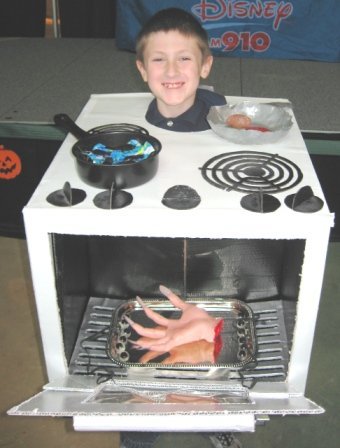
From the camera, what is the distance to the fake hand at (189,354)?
0.95m

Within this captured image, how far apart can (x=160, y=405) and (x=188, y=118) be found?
1.89 ft

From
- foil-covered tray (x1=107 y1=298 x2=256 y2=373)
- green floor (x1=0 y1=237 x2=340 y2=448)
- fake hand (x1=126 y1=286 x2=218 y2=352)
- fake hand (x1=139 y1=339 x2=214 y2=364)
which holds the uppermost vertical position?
fake hand (x1=126 y1=286 x2=218 y2=352)

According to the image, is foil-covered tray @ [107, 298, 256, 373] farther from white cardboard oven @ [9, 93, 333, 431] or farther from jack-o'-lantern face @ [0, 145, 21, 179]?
jack-o'-lantern face @ [0, 145, 21, 179]

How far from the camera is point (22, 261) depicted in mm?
1992

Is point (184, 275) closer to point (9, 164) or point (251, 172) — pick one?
point (251, 172)

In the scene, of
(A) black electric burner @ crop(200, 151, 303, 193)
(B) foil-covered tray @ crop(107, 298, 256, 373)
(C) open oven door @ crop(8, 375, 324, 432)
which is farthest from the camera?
(B) foil-covered tray @ crop(107, 298, 256, 373)

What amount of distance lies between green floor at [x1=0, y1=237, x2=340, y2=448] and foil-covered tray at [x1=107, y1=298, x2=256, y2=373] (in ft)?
1.35

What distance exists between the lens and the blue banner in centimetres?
191

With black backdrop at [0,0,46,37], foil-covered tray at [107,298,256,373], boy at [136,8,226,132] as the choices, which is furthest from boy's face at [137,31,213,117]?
black backdrop at [0,0,46,37]

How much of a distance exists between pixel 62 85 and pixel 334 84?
931 millimetres

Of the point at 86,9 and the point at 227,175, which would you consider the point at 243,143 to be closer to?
the point at 227,175

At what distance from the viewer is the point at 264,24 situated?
1954 mm

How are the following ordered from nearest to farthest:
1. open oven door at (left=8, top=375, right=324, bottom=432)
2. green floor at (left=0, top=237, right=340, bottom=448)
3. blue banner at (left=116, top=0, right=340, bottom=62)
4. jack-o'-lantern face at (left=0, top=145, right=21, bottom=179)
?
1. open oven door at (left=8, top=375, right=324, bottom=432)
2. green floor at (left=0, top=237, right=340, bottom=448)
3. jack-o'-lantern face at (left=0, top=145, right=21, bottom=179)
4. blue banner at (left=116, top=0, right=340, bottom=62)

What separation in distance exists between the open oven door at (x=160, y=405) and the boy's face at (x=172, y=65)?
1.82 ft
